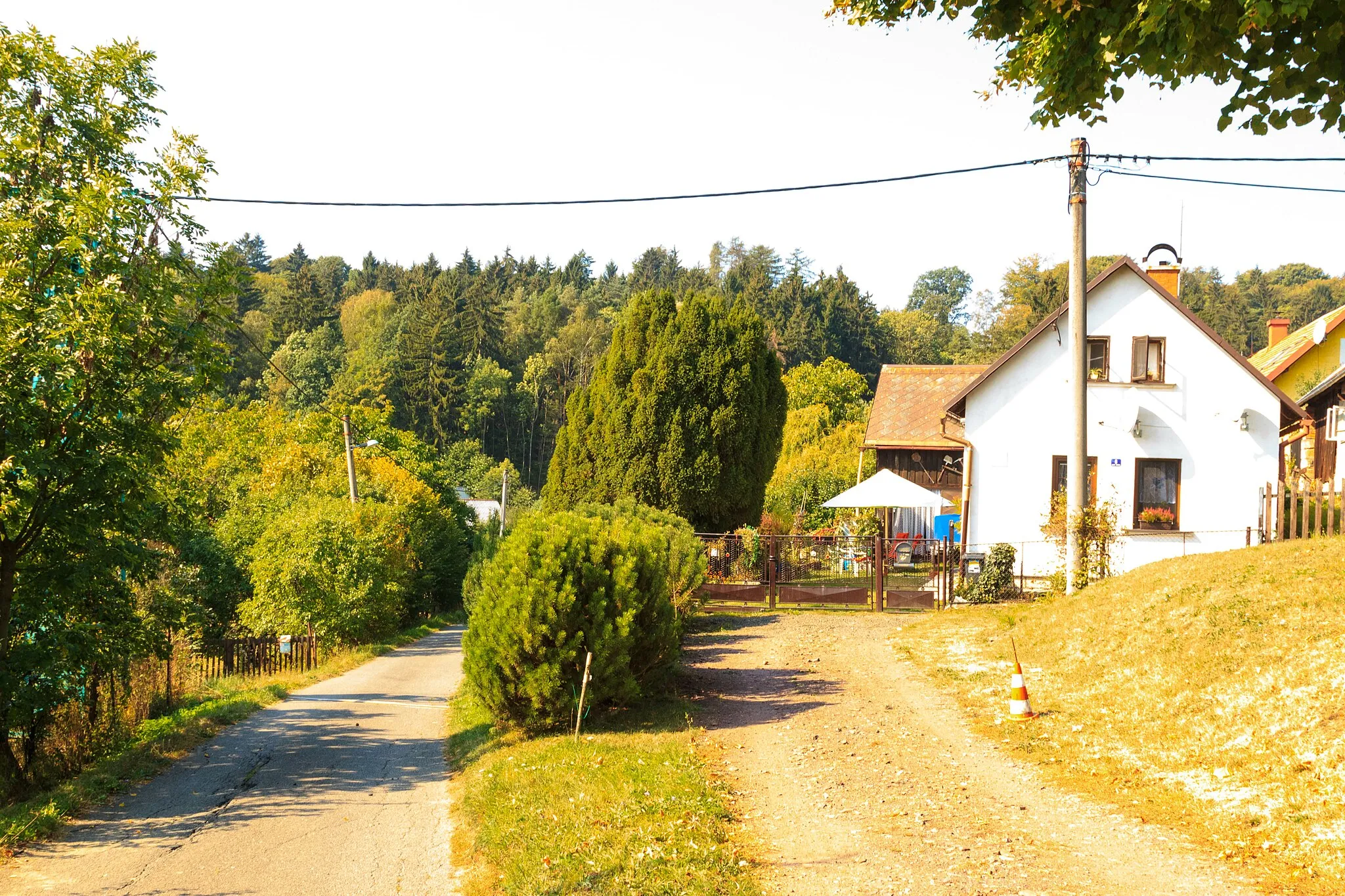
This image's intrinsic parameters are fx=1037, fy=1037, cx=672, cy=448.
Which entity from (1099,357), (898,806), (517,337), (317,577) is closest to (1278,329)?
(1099,357)

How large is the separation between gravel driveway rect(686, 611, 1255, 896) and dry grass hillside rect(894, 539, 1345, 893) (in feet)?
1.33

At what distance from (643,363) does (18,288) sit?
18241 mm

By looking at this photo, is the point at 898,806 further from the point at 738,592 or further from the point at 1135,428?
the point at 1135,428

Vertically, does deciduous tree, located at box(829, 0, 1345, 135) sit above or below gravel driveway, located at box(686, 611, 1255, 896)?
above

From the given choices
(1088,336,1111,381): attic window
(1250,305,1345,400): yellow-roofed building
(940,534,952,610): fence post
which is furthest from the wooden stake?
(1250,305,1345,400): yellow-roofed building

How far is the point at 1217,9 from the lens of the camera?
623 cm

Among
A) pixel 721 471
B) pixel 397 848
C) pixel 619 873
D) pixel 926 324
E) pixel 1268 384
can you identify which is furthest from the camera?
pixel 926 324

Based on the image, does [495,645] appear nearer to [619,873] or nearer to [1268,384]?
[619,873]

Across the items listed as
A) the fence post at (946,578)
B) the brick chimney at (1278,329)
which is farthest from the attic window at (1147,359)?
the brick chimney at (1278,329)

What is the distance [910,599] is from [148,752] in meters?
14.6

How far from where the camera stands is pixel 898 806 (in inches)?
330

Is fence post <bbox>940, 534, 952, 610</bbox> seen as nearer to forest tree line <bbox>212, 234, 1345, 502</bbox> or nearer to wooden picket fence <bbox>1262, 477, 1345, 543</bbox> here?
wooden picket fence <bbox>1262, 477, 1345, 543</bbox>

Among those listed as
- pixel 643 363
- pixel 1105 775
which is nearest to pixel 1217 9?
pixel 1105 775

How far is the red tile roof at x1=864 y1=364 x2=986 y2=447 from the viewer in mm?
32312
